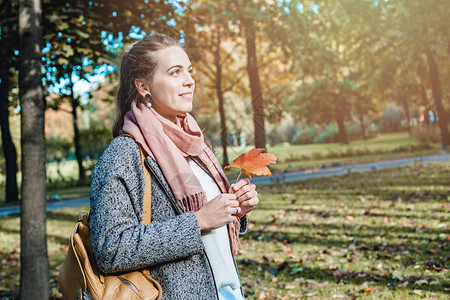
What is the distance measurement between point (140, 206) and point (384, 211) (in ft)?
22.1

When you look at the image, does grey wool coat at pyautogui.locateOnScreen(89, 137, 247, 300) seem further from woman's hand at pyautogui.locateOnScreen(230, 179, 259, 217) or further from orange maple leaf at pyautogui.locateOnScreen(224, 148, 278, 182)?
orange maple leaf at pyautogui.locateOnScreen(224, 148, 278, 182)

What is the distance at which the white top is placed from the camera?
70.2 inches

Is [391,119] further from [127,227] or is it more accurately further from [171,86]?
[127,227]

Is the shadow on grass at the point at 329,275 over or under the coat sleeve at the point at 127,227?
under

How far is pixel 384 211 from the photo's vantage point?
748 cm

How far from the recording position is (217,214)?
161 cm

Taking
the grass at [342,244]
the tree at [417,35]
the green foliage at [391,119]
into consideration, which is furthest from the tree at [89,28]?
the green foliage at [391,119]

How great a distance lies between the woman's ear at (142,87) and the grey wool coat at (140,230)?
0.27 metres

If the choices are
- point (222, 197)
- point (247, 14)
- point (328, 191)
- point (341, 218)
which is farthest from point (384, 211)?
point (247, 14)

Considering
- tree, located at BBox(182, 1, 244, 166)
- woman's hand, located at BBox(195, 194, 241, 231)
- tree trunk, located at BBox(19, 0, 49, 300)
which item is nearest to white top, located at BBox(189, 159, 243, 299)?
woman's hand, located at BBox(195, 194, 241, 231)

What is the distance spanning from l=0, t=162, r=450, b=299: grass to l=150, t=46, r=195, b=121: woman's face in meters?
1.01

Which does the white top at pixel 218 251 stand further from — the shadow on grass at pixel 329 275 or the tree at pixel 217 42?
the tree at pixel 217 42

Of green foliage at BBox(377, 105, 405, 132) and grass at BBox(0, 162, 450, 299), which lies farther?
green foliage at BBox(377, 105, 405, 132)

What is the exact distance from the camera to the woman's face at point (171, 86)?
182 centimetres
